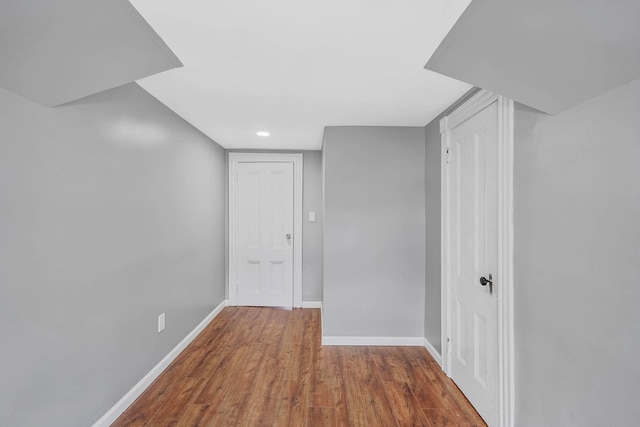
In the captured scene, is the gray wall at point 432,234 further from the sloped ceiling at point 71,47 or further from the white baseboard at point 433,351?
the sloped ceiling at point 71,47

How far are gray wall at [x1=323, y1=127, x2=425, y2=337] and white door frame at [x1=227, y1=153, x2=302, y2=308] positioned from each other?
45.6 inches

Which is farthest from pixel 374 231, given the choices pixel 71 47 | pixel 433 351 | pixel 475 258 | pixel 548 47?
pixel 71 47

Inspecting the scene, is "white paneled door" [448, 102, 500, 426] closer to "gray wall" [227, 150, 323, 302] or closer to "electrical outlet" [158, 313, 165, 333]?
"gray wall" [227, 150, 323, 302]

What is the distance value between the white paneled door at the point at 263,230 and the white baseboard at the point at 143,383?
36.0 inches

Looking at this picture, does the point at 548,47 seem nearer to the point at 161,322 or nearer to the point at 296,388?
the point at 296,388

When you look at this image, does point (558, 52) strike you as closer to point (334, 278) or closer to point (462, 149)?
point (462, 149)

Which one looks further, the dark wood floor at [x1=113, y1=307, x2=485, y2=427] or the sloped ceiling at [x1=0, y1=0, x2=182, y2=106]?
the dark wood floor at [x1=113, y1=307, x2=485, y2=427]

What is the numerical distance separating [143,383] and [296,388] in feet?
3.69

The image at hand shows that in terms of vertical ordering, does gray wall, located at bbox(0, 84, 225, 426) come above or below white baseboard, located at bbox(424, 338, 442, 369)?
above

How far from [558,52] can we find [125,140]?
7.65 feet

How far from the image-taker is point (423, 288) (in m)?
2.90

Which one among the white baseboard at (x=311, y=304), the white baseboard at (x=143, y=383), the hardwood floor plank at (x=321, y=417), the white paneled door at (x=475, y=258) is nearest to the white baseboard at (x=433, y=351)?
the white paneled door at (x=475, y=258)

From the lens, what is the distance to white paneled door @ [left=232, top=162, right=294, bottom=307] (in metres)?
4.02

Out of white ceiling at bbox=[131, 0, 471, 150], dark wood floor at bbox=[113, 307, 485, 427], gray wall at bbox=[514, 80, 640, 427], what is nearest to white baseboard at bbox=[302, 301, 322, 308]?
dark wood floor at bbox=[113, 307, 485, 427]
